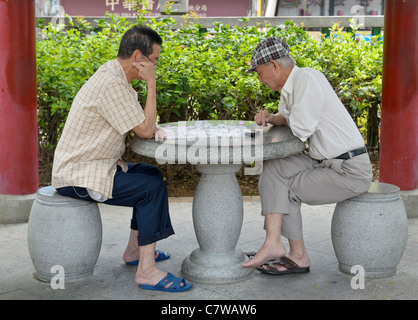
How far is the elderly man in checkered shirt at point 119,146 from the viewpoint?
12.1 feet

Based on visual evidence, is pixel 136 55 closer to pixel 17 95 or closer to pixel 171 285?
pixel 171 285

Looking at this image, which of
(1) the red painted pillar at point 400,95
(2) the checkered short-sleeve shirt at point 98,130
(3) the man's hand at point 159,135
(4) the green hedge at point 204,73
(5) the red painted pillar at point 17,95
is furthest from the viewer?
(4) the green hedge at point 204,73

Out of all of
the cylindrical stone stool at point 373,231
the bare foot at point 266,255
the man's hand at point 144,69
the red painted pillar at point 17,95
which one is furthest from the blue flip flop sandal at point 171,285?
the red painted pillar at point 17,95

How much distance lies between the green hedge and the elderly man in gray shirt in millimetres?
2223

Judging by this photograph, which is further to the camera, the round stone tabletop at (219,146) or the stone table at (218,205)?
the stone table at (218,205)

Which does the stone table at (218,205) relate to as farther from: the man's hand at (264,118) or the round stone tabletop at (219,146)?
the man's hand at (264,118)

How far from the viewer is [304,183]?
12.9 feet

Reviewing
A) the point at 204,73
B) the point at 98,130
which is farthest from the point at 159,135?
the point at 204,73

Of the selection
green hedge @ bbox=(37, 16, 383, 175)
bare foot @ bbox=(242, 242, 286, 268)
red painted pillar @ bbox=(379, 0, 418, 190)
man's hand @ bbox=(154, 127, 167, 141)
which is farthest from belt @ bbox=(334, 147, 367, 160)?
green hedge @ bbox=(37, 16, 383, 175)

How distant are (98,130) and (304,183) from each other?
1323mm

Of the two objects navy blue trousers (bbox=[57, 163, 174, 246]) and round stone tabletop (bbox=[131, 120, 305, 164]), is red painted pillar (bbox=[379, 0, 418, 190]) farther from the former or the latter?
navy blue trousers (bbox=[57, 163, 174, 246])

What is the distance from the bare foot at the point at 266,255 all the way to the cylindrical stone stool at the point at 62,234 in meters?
1.00

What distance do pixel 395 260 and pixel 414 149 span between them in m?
1.75

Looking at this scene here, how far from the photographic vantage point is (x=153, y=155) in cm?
367
